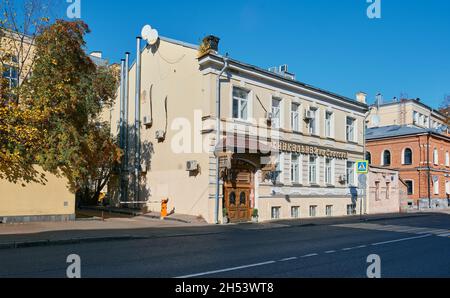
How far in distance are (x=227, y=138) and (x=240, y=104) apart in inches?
97.5

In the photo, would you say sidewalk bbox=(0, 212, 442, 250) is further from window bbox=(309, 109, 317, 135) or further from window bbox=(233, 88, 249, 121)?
window bbox=(309, 109, 317, 135)

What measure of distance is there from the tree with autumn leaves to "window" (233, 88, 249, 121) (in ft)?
21.8

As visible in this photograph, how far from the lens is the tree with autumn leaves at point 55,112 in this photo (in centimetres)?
1631

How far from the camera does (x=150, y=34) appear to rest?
79.3ft

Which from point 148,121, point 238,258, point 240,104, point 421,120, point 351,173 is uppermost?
point 421,120

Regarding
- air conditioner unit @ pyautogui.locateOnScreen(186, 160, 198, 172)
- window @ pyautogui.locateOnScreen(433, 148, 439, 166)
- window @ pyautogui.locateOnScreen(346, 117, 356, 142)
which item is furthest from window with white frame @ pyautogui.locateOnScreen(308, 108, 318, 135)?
window @ pyautogui.locateOnScreen(433, 148, 439, 166)

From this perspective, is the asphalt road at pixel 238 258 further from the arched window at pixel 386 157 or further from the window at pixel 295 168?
the arched window at pixel 386 157

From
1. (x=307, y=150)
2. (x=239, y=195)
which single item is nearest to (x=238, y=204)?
(x=239, y=195)

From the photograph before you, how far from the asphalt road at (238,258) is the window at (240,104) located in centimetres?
864

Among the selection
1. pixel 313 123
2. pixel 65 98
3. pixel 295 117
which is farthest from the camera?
pixel 313 123

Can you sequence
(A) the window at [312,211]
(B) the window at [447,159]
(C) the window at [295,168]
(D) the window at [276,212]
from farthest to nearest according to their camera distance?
(B) the window at [447,159] < (A) the window at [312,211] < (C) the window at [295,168] < (D) the window at [276,212]

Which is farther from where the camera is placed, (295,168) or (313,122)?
(313,122)

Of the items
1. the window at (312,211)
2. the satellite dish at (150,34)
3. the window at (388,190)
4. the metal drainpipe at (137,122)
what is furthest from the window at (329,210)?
the satellite dish at (150,34)

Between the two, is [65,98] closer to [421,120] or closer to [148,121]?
[148,121]
